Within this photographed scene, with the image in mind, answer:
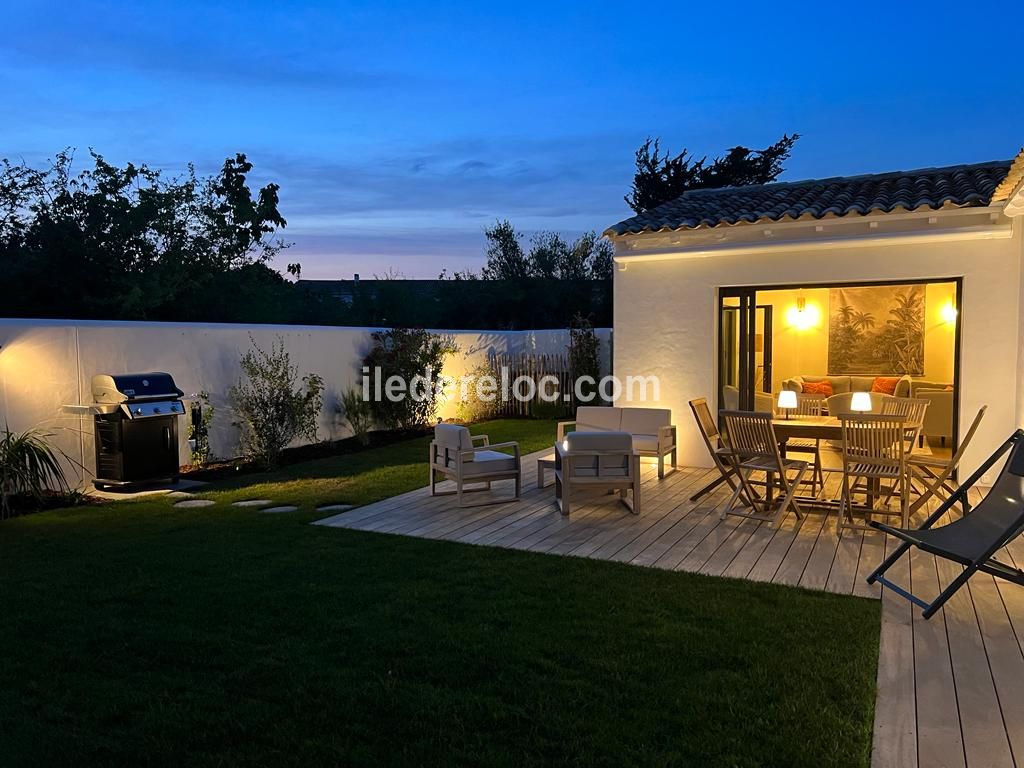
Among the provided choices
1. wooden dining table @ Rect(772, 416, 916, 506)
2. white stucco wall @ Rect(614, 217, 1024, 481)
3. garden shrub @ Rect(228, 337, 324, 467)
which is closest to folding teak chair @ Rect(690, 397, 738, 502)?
wooden dining table @ Rect(772, 416, 916, 506)

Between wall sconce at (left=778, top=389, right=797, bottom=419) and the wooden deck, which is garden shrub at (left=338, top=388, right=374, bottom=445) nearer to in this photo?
the wooden deck

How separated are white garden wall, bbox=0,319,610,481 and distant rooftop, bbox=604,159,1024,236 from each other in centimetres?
509

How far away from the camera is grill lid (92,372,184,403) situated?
8.04 meters

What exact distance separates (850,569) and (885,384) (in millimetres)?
9097

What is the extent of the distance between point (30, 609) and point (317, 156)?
15.7 metres

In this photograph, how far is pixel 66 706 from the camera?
3.31 metres

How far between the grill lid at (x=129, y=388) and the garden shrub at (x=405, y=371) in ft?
14.9

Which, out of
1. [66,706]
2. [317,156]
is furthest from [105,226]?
[66,706]

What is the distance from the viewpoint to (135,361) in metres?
8.80

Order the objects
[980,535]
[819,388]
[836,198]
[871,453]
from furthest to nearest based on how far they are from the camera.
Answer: [819,388] < [836,198] < [871,453] < [980,535]

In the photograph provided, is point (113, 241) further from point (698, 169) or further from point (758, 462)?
point (698, 169)

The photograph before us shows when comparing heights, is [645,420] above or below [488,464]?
above

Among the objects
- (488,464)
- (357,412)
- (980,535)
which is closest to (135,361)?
(357,412)

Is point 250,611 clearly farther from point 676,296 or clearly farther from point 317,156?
point 317,156
